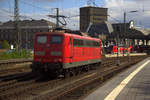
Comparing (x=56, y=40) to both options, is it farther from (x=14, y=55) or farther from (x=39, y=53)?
(x=14, y=55)

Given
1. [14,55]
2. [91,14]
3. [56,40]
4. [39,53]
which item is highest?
[91,14]

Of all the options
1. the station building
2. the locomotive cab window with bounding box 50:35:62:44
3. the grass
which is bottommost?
the grass

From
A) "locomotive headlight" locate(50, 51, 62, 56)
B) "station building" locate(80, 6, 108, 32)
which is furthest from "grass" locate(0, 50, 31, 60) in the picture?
"station building" locate(80, 6, 108, 32)

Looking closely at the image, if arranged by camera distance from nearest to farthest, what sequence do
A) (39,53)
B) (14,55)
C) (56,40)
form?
(56,40)
(39,53)
(14,55)

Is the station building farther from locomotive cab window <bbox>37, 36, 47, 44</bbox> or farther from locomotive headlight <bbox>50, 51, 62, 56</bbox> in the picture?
locomotive headlight <bbox>50, 51, 62, 56</bbox>

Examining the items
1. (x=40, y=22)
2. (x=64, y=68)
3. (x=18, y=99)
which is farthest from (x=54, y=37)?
(x=40, y=22)

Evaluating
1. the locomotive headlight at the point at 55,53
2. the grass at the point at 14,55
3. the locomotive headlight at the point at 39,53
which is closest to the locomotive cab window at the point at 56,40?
the locomotive headlight at the point at 55,53

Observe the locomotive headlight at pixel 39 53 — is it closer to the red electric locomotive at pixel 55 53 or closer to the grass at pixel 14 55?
the red electric locomotive at pixel 55 53

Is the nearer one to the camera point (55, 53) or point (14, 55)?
point (55, 53)

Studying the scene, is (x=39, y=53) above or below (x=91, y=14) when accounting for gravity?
below

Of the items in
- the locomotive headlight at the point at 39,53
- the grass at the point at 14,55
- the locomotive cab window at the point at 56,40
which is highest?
the locomotive cab window at the point at 56,40

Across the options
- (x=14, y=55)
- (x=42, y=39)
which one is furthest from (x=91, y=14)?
(x=42, y=39)

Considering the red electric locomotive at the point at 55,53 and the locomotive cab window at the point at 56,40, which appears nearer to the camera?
the red electric locomotive at the point at 55,53

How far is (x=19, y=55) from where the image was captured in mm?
39844
